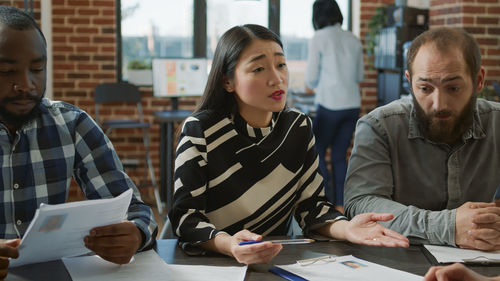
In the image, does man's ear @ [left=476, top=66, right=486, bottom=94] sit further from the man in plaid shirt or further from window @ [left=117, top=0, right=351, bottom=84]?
window @ [left=117, top=0, right=351, bottom=84]

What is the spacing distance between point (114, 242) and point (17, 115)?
386mm

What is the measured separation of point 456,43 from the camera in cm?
159

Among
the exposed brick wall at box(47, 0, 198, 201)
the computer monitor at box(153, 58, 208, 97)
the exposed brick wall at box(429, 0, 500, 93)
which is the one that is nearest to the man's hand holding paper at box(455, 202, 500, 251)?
the exposed brick wall at box(429, 0, 500, 93)

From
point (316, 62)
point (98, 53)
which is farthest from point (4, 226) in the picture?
point (98, 53)

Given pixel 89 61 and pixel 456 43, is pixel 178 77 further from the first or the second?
pixel 456 43

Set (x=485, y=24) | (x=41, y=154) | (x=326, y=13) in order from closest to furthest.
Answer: (x=41, y=154)
(x=485, y=24)
(x=326, y=13)

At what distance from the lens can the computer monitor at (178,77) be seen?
4.89 meters

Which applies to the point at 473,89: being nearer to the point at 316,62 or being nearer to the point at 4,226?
the point at 4,226

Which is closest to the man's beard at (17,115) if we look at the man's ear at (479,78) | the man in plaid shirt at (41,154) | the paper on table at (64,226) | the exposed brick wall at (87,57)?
the man in plaid shirt at (41,154)

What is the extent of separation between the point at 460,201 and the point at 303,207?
443 millimetres

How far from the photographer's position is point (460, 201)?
1.67 meters

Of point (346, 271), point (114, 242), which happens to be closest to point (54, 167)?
point (114, 242)

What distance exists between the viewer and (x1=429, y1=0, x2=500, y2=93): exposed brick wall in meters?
4.09

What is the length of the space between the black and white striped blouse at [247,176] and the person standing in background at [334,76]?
109 inches
